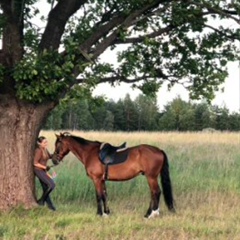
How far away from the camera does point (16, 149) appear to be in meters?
10.7

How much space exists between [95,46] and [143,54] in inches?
71.2

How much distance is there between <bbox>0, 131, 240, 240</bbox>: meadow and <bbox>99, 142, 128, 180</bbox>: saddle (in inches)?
42.9

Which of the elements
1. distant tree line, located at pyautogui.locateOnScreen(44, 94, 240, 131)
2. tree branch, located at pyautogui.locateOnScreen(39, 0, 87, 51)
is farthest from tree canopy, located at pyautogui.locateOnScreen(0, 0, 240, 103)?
distant tree line, located at pyautogui.locateOnScreen(44, 94, 240, 131)

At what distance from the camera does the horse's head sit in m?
11.6

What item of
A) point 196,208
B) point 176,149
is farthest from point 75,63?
point 176,149

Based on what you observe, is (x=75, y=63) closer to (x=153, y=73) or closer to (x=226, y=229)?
(x=153, y=73)

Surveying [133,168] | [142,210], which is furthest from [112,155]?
[142,210]

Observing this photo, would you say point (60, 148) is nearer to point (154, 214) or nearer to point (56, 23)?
point (154, 214)

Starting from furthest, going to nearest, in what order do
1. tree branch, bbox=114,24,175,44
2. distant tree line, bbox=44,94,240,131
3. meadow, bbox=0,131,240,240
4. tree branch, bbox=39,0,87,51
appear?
distant tree line, bbox=44,94,240,131, tree branch, bbox=114,24,175,44, tree branch, bbox=39,0,87,51, meadow, bbox=0,131,240,240

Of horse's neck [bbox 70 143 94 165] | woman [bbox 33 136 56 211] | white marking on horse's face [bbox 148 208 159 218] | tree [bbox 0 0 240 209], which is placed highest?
tree [bbox 0 0 240 209]

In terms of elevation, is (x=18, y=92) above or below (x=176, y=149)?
above

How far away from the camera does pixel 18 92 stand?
9.91 m

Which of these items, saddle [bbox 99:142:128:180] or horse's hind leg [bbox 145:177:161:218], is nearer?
horse's hind leg [bbox 145:177:161:218]

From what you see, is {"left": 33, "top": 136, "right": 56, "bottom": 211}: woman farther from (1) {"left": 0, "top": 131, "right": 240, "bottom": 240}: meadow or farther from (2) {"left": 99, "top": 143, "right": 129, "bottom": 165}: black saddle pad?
(2) {"left": 99, "top": 143, "right": 129, "bottom": 165}: black saddle pad
